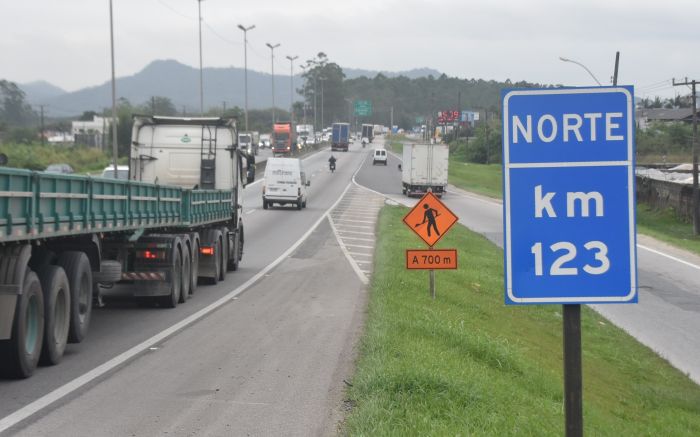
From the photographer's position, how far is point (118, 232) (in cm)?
1575

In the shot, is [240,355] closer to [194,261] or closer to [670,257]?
[194,261]

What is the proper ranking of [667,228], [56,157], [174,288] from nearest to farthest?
1. [174,288]
2. [667,228]
3. [56,157]

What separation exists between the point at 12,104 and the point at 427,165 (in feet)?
410

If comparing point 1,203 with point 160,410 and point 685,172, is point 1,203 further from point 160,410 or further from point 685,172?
point 685,172

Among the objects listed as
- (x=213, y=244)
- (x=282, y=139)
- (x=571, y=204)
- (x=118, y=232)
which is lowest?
(x=213, y=244)

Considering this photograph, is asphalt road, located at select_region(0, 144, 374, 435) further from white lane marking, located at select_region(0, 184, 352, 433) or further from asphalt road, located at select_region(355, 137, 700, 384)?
asphalt road, located at select_region(355, 137, 700, 384)

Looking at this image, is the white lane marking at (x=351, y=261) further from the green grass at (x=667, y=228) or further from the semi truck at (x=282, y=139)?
the semi truck at (x=282, y=139)

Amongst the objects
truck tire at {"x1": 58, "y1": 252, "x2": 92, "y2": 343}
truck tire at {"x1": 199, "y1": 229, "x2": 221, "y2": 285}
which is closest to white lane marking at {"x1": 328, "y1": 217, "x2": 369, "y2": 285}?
truck tire at {"x1": 199, "y1": 229, "x2": 221, "y2": 285}

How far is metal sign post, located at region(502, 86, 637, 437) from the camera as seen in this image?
13.3ft

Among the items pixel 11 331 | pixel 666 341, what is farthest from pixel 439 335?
pixel 666 341

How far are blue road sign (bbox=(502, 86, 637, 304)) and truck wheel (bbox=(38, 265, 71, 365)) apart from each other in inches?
323

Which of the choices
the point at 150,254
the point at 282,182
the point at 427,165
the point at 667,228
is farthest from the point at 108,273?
the point at 427,165

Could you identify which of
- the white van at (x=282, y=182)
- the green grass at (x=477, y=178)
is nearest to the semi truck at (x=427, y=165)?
the green grass at (x=477, y=178)

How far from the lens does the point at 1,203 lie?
9.63 meters
